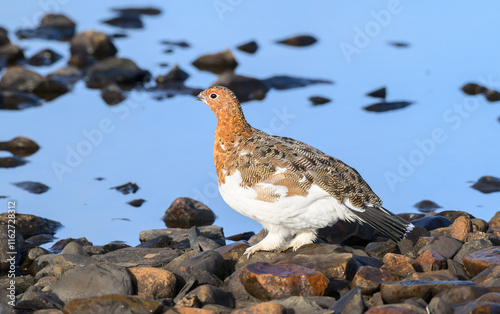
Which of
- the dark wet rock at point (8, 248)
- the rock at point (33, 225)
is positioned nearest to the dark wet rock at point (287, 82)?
the rock at point (33, 225)

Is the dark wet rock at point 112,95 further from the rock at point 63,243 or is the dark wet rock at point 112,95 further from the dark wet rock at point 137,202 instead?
the rock at point 63,243

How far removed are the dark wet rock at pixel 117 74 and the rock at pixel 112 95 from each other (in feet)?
2.54

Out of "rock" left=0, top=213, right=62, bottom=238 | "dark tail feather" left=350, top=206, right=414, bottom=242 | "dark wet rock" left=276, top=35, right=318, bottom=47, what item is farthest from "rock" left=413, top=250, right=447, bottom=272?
"dark wet rock" left=276, top=35, right=318, bottom=47

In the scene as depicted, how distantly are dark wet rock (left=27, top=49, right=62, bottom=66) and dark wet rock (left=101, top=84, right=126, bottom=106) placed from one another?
2913 mm

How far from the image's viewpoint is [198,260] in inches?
274

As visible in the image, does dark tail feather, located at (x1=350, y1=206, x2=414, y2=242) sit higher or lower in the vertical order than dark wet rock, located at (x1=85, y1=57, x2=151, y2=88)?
lower

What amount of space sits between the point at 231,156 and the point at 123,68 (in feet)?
29.0

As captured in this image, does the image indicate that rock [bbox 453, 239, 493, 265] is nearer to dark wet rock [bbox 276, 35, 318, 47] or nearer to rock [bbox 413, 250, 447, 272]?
rock [bbox 413, 250, 447, 272]

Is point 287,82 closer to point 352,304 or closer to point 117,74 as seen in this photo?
point 117,74

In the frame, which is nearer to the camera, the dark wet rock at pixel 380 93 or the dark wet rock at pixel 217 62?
the dark wet rock at pixel 380 93

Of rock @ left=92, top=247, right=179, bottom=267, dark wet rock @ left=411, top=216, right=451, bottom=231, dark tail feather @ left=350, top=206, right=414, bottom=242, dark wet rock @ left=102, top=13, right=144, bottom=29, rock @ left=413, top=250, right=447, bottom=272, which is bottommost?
rock @ left=92, top=247, right=179, bottom=267

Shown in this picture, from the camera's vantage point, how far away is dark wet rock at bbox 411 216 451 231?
8.31m

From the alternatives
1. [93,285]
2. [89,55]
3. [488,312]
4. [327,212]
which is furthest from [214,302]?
[89,55]

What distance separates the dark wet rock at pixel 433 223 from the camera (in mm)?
8312
